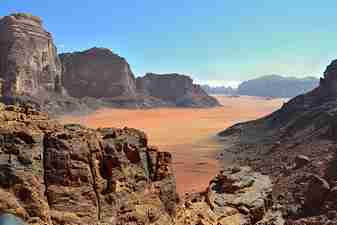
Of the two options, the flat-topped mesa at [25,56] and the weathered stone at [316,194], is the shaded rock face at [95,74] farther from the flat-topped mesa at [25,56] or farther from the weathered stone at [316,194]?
the weathered stone at [316,194]

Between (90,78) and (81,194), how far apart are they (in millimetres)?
69645

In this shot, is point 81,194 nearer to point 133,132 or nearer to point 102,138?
point 102,138

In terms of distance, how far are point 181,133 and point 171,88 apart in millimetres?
41740

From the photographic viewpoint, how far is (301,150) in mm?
26797

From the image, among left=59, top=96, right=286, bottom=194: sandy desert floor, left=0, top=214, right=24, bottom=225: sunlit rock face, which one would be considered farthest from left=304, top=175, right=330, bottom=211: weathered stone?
left=0, top=214, right=24, bottom=225: sunlit rock face

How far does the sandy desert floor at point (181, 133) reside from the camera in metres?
27.0

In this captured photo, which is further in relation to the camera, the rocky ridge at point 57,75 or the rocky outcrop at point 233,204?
the rocky ridge at point 57,75

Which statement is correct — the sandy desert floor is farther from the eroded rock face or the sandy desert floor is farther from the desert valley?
the eroded rock face

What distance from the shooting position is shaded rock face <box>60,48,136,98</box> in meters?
74.6

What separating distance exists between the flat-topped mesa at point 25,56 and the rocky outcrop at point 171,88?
29953 mm

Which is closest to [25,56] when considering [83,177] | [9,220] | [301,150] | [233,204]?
[301,150]

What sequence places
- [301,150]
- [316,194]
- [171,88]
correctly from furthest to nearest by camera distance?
[171,88] < [301,150] < [316,194]

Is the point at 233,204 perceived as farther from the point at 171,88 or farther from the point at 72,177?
the point at 171,88

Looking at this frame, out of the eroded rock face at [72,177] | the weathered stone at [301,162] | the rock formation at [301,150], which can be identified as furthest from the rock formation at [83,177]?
the weathered stone at [301,162]
